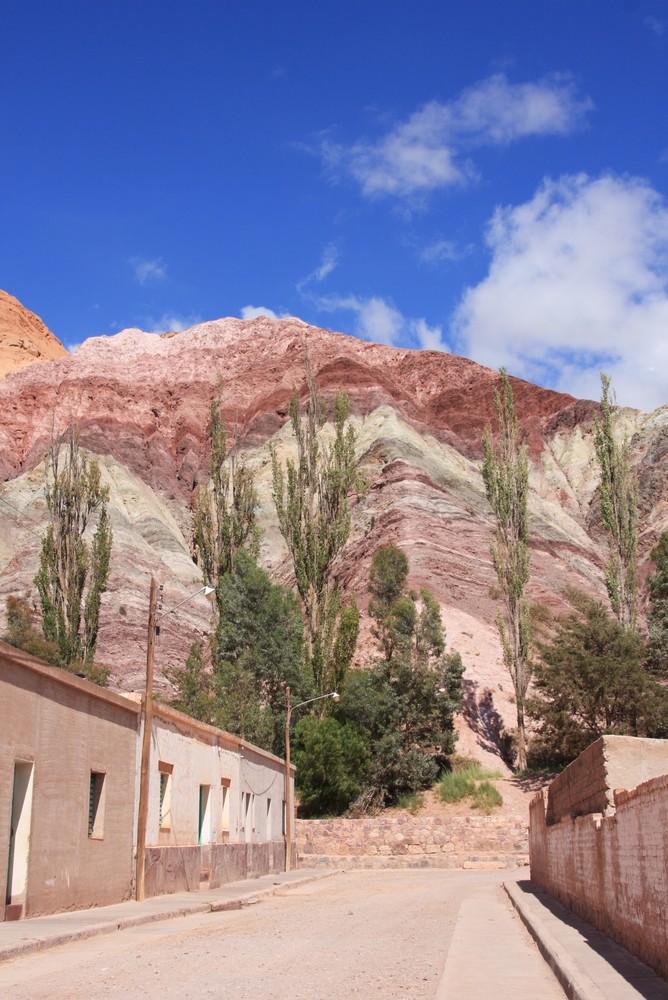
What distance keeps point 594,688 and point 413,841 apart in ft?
28.8

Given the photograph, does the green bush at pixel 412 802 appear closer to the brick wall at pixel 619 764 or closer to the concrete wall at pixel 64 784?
the concrete wall at pixel 64 784

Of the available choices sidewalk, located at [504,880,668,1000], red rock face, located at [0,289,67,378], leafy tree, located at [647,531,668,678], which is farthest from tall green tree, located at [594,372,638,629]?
red rock face, located at [0,289,67,378]

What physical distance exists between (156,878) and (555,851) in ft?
25.0

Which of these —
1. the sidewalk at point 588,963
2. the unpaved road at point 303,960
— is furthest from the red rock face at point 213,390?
the sidewalk at point 588,963

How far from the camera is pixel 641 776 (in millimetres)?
12125

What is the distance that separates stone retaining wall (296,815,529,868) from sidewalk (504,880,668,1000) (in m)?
22.4

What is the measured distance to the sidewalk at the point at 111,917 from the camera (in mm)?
10555

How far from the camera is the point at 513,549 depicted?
156 ft

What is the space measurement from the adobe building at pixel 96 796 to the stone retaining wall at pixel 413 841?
1113cm

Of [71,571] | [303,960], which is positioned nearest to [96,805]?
[303,960]

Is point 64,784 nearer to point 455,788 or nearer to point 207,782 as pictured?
point 207,782

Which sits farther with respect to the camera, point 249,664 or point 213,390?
point 213,390

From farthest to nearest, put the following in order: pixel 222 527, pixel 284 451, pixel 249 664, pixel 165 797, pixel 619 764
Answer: pixel 284 451, pixel 222 527, pixel 249 664, pixel 165 797, pixel 619 764

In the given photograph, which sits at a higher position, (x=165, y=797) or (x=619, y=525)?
(x=619, y=525)
